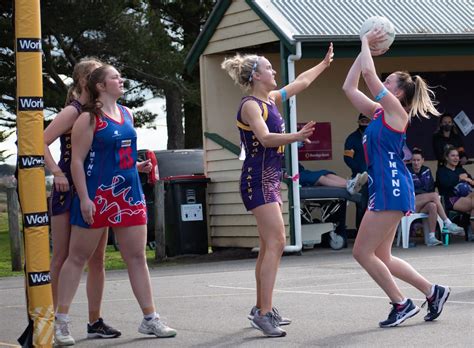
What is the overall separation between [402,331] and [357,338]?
450 millimetres

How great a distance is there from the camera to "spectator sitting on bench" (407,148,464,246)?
59.6 ft

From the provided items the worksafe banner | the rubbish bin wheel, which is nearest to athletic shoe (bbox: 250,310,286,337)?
the worksafe banner

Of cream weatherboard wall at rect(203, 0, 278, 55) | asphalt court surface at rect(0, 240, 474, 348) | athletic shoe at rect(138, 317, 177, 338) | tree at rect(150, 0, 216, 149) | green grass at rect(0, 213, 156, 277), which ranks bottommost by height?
green grass at rect(0, 213, 156, 277)

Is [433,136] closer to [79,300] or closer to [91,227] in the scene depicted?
[79,300]

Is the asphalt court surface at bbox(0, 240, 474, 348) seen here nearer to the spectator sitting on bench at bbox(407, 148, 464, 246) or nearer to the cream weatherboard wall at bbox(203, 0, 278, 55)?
the spectator sitting on bench at bbox(407, 148, 464, 246)

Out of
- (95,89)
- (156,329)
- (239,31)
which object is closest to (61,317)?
(156,329)

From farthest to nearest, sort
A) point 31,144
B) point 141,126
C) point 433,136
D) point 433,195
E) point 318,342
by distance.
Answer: point 141,126 < point 433,136 < point 433,195 < point 318,342 < point 31,144

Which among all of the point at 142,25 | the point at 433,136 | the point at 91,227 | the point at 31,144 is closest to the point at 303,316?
the point at 91,227

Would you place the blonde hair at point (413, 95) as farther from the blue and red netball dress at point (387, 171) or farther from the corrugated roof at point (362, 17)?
the corrugated roof at point (362, 17)

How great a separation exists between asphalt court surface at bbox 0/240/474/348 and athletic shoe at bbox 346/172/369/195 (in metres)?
1.71

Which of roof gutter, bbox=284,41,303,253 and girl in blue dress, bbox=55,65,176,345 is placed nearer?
girl in blue dress, bbox=55,65,176,345

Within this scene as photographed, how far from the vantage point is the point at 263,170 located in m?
8.93

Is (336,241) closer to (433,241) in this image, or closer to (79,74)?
(433,241)

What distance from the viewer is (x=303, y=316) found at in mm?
9617
